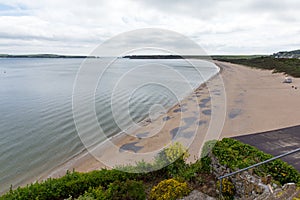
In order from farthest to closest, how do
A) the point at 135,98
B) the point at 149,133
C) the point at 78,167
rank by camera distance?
the point at 135,98 → the point at 149,133 → the point at 78,167

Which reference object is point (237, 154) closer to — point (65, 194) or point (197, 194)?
point (197, 194)

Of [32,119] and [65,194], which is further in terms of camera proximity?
[32,119]

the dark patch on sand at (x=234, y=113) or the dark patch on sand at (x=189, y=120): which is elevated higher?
the dark patch on sand at (x=234, y=113)

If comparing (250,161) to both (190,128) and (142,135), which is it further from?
(142,135)

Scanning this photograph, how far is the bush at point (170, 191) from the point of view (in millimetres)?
5641

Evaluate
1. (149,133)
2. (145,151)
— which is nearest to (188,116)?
(149,133)

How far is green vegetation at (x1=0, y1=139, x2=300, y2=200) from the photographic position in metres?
5.57

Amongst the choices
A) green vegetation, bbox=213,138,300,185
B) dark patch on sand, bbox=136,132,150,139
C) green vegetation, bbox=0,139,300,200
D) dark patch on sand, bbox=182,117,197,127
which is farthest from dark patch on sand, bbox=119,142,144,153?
green vegetation, bbox=213,138,300,185

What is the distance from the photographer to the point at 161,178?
714cm

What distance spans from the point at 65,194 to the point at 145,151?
24.8 ft

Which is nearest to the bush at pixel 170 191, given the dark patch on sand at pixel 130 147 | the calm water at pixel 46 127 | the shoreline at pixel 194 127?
the shoreline at pixel 194 127

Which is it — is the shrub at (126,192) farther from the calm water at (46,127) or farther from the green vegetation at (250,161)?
the calm water at (46,127)

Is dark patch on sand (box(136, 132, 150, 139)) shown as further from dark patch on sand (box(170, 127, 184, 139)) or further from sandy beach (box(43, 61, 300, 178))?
dark patch on sand (box(170, 127, 184, 139))

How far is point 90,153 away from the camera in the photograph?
14156mm
